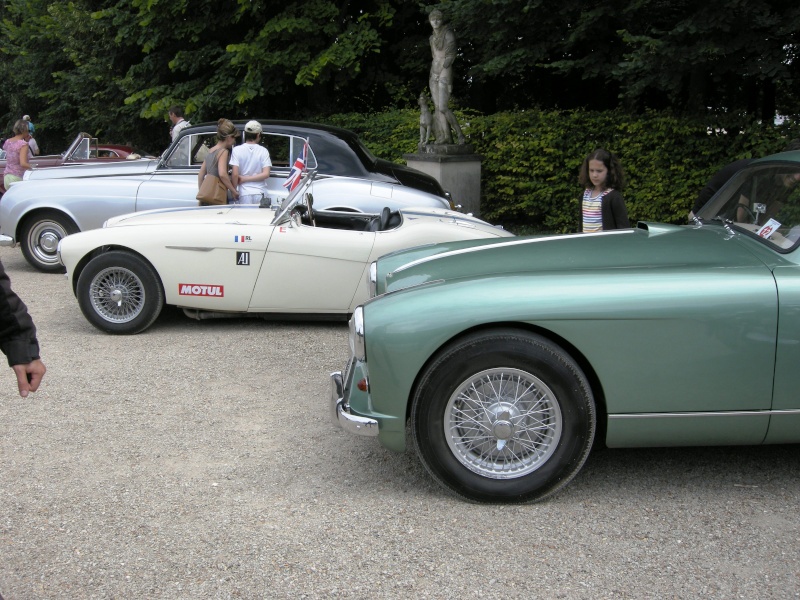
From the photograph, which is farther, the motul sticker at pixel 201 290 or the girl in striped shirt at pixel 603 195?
the motul sticker at pixel 201 290

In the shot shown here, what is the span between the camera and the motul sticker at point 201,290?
703cm

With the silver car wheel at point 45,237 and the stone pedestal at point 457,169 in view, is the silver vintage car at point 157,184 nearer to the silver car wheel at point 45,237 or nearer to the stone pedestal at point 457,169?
the silver car wheel at point 45,237

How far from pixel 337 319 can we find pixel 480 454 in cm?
339

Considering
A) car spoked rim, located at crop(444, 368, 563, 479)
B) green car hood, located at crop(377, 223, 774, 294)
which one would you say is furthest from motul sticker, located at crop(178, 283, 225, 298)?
car spoked rim, located at crop(444, 368, 563, 479)

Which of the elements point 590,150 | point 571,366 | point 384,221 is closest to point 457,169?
point 590,150

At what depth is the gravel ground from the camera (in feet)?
11.1

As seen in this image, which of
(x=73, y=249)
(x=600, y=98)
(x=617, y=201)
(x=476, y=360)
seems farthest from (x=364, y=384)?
(x=600, y=98)

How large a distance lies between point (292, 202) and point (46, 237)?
4.40 metres

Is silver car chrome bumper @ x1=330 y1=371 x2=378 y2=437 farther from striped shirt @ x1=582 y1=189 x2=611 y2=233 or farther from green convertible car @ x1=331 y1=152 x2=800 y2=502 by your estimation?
striped shirt @ x1=582 y1=189 x2=611 y2=233

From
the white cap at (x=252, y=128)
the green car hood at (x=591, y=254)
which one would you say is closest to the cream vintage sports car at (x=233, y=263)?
the green car hood at (x=591, y=254)

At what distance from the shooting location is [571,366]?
3.91 meters

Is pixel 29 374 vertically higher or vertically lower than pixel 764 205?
lower

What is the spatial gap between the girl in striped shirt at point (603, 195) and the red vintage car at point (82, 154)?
286 inches

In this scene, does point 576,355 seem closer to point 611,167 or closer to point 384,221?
point 611,167
